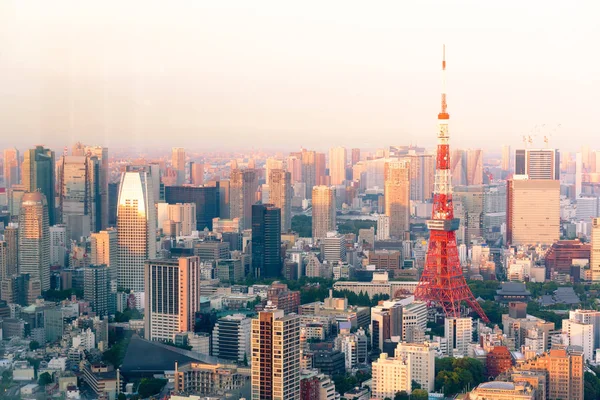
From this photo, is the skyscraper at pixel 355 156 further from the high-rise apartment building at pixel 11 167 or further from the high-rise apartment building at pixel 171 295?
the high-rise apartment building at pixel 11 167

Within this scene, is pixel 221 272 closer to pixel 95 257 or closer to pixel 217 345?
pixel 95 257

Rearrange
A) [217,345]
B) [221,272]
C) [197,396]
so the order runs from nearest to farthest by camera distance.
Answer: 1. [197,396]
2. [217,345]
3. [221,272]

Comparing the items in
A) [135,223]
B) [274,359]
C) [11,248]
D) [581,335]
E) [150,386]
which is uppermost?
[135,223]

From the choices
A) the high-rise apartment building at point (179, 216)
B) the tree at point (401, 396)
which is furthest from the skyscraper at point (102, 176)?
the tree at point (401, 396)

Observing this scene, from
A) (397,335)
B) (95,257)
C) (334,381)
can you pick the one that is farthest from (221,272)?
(334,381)

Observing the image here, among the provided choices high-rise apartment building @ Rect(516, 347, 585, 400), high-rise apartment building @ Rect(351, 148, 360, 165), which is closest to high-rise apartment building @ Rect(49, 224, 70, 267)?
high-rise apartment building @ Rect(351, 148, 360, 165)

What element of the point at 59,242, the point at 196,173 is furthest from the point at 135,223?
the point at 196,173

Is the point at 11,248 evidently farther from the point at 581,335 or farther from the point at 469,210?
the point at 469,210
